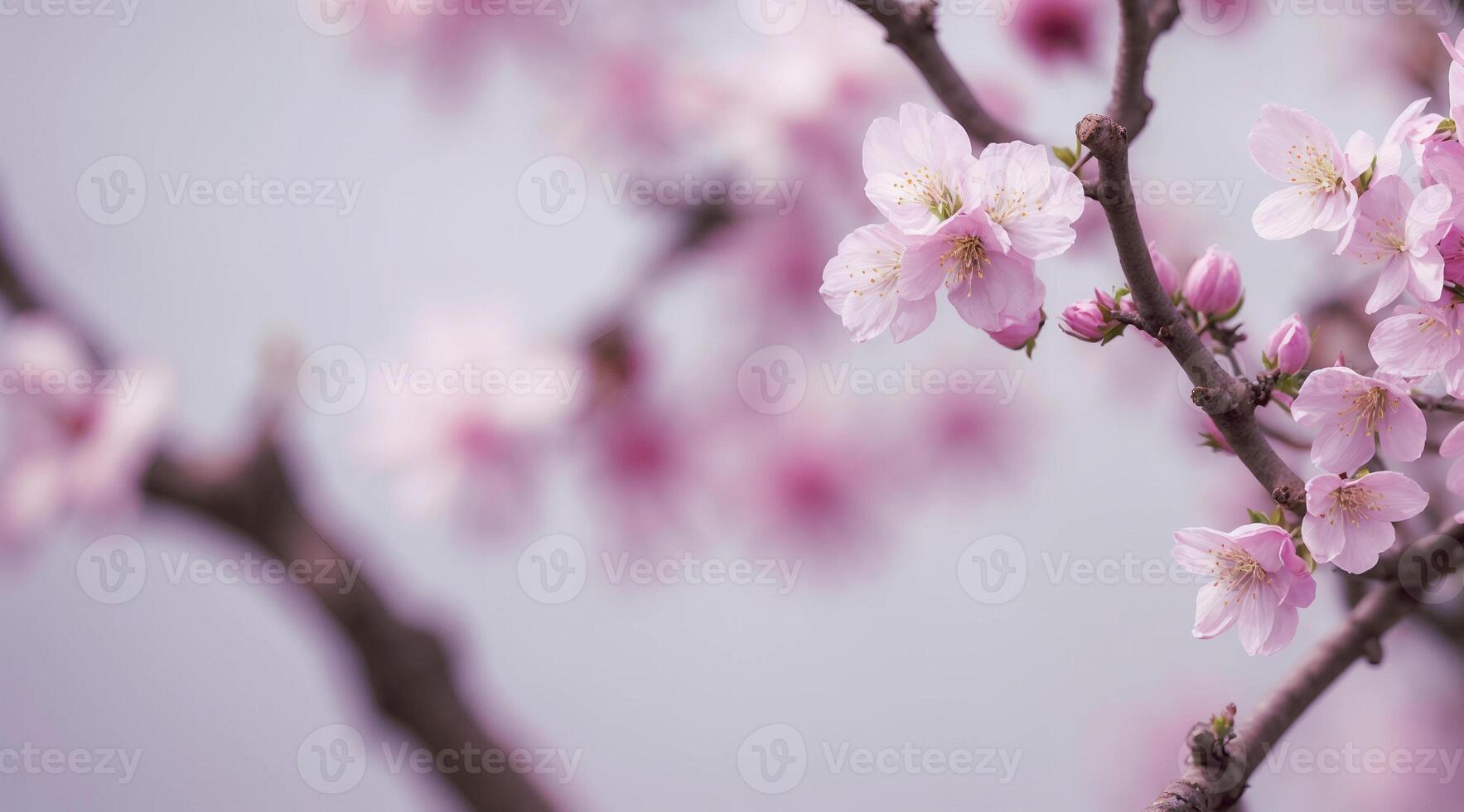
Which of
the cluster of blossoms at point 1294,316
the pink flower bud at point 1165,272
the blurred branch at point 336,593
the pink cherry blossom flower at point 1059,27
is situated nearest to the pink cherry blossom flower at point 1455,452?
the cluster of blossoms at point 1294,316

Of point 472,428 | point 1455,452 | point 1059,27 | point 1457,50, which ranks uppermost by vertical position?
point 1059,27

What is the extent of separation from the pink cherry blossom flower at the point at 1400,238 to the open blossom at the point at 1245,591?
83 mm

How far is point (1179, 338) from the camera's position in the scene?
0.30m

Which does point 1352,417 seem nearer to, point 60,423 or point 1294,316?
point 1294,316

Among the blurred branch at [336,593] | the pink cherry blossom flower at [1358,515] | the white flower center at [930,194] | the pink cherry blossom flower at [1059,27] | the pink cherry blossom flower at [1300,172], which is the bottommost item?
the blurred branch at [336,593]

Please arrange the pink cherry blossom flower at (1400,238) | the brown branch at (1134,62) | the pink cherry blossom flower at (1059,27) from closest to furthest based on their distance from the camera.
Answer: the pink cherry blossom flower at (1400,238) < the brown branch at (1134,62) < the pink cherry blossom flower at (1059,27)

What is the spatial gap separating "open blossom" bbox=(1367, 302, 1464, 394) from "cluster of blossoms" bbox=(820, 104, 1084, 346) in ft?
0.32

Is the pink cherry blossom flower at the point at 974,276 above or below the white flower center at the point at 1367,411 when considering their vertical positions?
above

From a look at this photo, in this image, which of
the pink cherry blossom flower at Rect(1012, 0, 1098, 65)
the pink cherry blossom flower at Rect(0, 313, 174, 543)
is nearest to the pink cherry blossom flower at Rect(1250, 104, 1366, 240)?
the pink cherry blossom flower at Rect(1012, 0, 1098, 65)

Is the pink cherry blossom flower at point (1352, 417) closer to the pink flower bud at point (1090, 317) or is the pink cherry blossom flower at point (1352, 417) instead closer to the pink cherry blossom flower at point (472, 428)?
the pink flower bud at point (1090, 317)

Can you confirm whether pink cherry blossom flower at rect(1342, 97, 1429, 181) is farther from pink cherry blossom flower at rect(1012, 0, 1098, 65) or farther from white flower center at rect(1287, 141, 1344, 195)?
pink cherry blossom flower at rect(1012, 0, 1098, 65)

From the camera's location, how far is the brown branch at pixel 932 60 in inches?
15.8

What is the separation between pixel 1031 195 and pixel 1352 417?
0.39 feet


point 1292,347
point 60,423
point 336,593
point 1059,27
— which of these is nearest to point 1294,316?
point 1292,347
